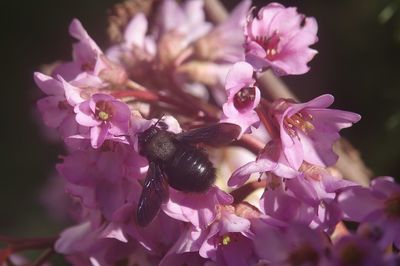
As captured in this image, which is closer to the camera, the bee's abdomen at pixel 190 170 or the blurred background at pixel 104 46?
the bee's abdomen at pixel 190 170

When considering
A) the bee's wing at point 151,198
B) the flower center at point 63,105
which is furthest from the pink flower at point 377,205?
the flower center at point 63,105

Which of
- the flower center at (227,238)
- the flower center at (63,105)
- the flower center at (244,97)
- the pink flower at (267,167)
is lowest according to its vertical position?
the flower center at (227,238)

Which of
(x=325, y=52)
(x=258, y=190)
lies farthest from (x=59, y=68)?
(x=325, y=52)

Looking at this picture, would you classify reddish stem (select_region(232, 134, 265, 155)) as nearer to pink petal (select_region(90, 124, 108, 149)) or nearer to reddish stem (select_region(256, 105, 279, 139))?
reddish stem (select_region(256, 105, 279, 139))

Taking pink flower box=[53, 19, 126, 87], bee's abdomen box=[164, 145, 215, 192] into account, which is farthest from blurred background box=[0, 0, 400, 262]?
bee's abdomen box=[164, 145, 215, 192]

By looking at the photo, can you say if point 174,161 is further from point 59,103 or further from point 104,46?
point 104,46

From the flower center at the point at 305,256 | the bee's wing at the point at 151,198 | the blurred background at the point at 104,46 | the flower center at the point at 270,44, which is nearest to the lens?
the flower center at the point at 305,256

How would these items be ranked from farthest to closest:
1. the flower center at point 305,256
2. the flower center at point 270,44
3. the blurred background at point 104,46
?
the blurred background at point 104,46 → the flower center at point 270,44 → the flower center at point 305,256

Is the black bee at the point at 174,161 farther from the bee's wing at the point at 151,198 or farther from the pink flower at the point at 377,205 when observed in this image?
the pink flower at the point at 377,205
